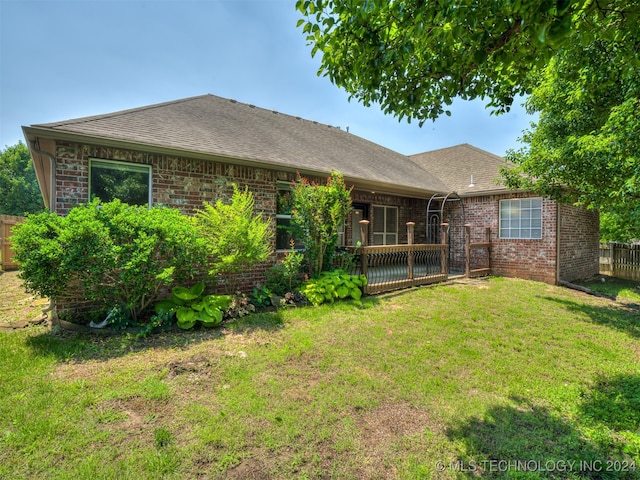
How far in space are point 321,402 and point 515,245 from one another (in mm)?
10303

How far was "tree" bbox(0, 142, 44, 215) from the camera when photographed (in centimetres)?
3072

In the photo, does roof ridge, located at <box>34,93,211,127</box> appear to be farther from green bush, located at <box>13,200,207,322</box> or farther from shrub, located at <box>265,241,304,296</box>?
shrub, located at <box>265,241,304,296</box>

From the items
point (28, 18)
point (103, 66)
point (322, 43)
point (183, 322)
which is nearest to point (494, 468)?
point (322, 43)

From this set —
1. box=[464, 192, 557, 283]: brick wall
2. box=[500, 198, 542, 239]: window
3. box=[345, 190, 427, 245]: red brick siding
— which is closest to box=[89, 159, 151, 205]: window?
box=[345, 190, 427, 245]: red brick siding

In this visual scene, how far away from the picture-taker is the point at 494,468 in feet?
7.64

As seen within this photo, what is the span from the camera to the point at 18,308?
20.4ft

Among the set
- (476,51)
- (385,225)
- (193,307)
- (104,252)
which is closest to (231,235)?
(193,307)

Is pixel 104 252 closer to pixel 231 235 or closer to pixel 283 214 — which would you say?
pixel 231 235

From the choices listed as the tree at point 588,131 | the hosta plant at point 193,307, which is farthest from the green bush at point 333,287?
the tree at point 588,131

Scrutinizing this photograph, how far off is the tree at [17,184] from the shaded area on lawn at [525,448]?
40.4 meters

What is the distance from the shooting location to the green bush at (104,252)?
4090 mm

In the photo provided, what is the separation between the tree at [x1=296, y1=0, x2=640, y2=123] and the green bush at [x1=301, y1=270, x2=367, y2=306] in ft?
12.8

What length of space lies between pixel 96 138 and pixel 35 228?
182cm

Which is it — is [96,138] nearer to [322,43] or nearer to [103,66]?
[322,43]
